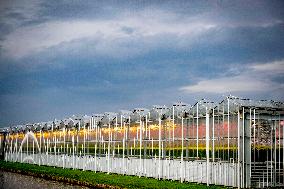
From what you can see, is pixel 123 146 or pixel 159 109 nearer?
pixel 159 109

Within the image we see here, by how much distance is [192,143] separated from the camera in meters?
26.1

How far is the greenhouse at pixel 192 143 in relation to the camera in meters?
22.7

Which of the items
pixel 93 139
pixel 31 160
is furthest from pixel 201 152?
pixel 31 160

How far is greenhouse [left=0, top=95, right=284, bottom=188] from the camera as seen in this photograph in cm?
2269

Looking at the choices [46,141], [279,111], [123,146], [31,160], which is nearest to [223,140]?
[279,111]

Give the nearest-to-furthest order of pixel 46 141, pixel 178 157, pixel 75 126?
pixel 178 157
pixel 75 126
pixel 46 141

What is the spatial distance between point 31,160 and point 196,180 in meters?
31.2

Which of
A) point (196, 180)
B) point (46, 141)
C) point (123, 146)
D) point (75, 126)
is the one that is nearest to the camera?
point (196, 180)

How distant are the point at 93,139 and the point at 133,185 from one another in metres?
16.0

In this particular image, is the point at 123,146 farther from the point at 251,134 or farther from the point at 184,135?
the point at 251,134

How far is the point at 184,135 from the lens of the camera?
87.8 ft

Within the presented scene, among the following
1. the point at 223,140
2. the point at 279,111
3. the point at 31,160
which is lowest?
the point at 31,160

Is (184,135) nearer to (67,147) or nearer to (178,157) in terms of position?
(178,157)

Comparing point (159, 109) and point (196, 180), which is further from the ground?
point (159, 109)
